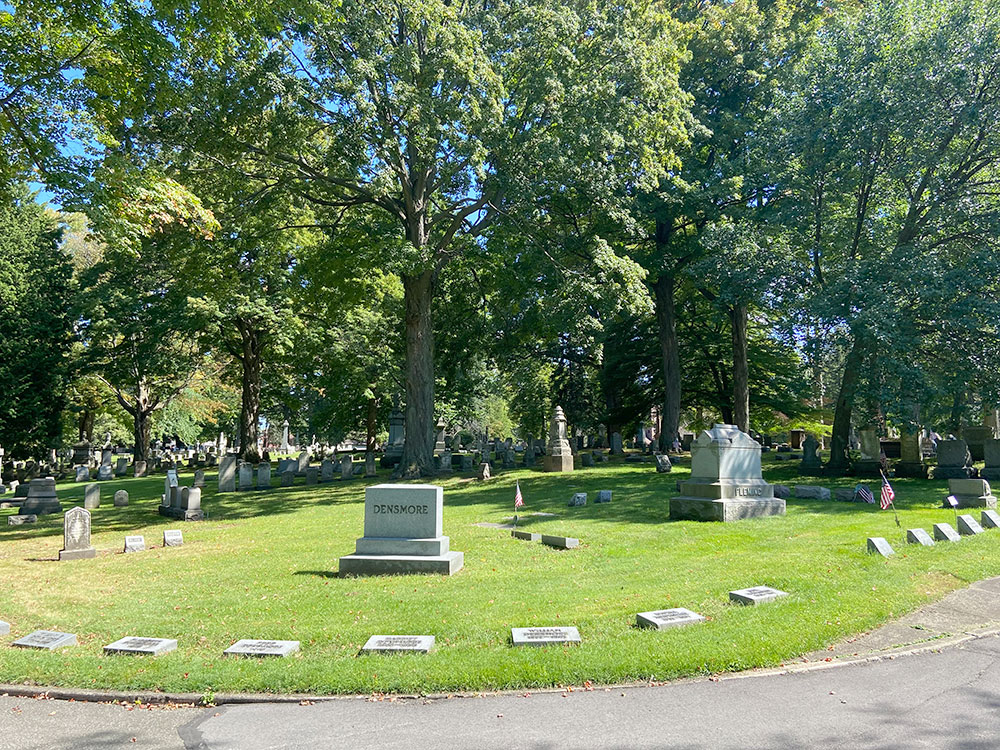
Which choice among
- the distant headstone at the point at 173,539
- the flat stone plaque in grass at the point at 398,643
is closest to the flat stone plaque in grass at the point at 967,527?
the flat stone plaque in grass at the point at 398,643

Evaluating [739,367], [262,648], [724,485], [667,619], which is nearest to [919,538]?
[724,485]

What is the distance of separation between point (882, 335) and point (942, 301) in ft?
7.68

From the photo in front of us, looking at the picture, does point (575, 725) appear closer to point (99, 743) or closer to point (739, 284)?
point (99, 743)

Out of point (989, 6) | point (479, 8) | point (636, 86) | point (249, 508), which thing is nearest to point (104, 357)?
point (249, 508)

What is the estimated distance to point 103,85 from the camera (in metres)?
12.3

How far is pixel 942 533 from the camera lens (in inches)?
429

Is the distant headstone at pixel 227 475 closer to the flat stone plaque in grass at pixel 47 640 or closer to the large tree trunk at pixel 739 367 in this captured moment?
the flat stone plaque in grass at pixel 47 640

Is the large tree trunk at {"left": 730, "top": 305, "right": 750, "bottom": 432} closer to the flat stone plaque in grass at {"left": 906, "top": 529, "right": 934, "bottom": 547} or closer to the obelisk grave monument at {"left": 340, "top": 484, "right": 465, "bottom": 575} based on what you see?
the flat stone plaque in grass at {"left": 906, "top": 529, "right": 934, "bottom": 547}

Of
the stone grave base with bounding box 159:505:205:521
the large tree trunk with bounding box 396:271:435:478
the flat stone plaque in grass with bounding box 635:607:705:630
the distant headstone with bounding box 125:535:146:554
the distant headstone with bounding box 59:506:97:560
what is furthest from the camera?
the large tree trunk with bounding box 396:271:435:478

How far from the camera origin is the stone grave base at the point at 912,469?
2195cm

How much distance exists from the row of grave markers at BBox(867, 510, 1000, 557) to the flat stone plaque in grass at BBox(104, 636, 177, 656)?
9.25 m

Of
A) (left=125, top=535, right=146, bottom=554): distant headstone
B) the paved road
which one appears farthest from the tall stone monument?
the paved road

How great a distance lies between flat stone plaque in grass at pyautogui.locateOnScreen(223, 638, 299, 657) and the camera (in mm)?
6324

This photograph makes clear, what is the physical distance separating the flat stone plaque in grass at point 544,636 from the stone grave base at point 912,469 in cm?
2008
